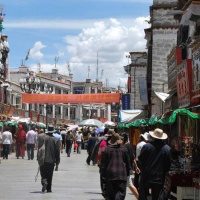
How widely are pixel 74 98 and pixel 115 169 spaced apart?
44.7 metres

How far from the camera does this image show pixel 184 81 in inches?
779

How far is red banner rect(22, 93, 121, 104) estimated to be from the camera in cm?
5388

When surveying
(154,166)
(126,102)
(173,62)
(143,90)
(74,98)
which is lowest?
(154,166)

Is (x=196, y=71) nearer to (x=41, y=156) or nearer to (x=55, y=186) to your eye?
(x=55, y=186)

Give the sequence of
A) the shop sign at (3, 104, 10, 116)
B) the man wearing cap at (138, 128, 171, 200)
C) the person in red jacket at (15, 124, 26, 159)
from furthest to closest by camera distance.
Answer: the shop sign at (3, 104, 10, 116)
the person in red jacket at (15, 124, 26, 159)
the man wearing cap at (138, 128, 171, 200)

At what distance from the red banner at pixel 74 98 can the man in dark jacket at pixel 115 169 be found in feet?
138

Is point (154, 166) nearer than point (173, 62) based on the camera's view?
Yes

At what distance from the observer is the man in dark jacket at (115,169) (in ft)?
36.4

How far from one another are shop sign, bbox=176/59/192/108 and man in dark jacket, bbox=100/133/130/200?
803cm

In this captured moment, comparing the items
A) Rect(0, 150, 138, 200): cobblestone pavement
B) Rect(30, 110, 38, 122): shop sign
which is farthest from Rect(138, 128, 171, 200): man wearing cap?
Rect(30, 110, 38, 122): shop sign

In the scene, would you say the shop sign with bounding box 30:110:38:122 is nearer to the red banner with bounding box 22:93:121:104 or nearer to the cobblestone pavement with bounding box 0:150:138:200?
the red banner with bounding box 22:93:121:104

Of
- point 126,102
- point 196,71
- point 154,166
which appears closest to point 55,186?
point 196,71

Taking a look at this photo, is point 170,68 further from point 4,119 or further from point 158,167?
point 4,119

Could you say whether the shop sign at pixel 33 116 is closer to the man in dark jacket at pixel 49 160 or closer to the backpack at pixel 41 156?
the man in dark jacket at pixel 49 160
